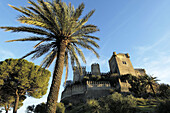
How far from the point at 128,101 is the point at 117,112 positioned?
206 cm

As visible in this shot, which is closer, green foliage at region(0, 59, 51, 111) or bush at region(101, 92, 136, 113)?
bush at region(101, 92, 136, 113)

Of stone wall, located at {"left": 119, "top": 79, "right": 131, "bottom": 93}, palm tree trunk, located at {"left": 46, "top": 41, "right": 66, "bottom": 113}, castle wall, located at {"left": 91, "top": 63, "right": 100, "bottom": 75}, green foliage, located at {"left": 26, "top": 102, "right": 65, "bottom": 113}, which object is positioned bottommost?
green foliage, located at {"left": 26, "top": 102, "right": 65, "bottom": 113}

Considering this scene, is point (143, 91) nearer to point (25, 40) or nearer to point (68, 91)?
point (68, 91)

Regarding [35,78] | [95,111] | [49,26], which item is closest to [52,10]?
[49,26]

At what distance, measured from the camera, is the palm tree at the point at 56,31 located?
6.98m

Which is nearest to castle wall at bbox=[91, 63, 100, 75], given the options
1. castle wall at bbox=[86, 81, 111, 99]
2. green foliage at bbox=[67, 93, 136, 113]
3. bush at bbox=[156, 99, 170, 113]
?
castle wall at bbox=[86, 81, 111, 99]

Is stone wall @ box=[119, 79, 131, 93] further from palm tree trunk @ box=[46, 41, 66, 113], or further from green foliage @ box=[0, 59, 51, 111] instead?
palm tree trunk @ box=[46, 41, 66, 113]

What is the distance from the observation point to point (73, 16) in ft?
29.5

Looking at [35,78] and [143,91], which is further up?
[35,78]

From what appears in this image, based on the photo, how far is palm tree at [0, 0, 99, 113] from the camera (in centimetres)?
698

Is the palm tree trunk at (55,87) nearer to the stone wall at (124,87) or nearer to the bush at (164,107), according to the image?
the bush at (164,107)

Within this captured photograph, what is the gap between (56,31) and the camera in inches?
326

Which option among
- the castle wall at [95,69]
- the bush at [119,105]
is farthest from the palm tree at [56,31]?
the castle wall at [95,69]

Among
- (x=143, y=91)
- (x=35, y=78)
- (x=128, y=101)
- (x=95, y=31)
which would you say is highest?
(x=95, y=31)
